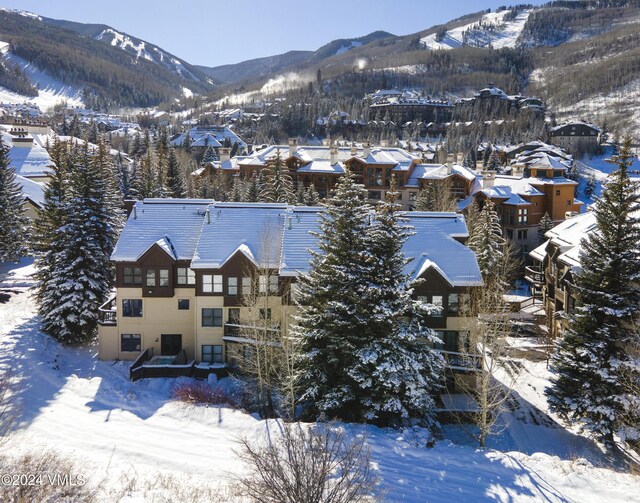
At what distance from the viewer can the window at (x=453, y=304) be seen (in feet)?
88.3

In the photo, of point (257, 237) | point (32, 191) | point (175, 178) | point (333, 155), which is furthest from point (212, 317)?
point (333, 155)

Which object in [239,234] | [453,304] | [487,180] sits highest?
[487,180]

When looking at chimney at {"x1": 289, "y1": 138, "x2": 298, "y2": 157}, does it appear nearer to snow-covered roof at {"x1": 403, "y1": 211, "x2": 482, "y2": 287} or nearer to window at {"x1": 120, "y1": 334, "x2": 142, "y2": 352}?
snow-covered roof at {"x1": 403, "y1": 211, "x2": 482, "y2": 287}

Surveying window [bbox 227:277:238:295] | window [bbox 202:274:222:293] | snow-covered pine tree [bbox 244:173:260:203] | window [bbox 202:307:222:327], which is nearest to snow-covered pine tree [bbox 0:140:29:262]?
snow-covered pine tree [bbox 244:173:260:203]

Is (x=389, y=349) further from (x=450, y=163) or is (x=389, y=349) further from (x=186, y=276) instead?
(x=450, y=163)

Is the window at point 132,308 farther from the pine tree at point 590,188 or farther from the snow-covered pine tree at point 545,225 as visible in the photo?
the pine tree at point 590,188

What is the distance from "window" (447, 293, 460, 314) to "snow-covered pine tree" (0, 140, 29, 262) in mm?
37053

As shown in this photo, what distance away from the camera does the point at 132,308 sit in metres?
28.9

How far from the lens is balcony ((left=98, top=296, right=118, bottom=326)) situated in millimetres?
29027

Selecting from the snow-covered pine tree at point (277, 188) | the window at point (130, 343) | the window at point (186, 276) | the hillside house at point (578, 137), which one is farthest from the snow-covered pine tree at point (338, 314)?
the hillside house at point (578, 137)

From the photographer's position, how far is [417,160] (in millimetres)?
72562

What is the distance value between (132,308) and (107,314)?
2.28 meters

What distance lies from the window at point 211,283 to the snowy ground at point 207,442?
5.51 metres

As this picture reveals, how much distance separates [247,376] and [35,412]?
985 centimetres
